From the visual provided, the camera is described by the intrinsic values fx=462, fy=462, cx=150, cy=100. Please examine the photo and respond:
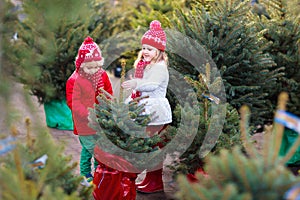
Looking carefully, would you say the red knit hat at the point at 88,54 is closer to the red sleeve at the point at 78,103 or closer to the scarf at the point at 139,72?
the red sleeve at the point at 78,103

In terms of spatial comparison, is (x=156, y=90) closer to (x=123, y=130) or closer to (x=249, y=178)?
(x=123, y=130)

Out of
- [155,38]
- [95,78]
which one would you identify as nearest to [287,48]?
[155,38]

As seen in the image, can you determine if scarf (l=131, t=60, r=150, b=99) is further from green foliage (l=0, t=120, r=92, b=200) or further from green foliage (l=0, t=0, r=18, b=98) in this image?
green foliage (l=0, t=0, r=18, b=98)

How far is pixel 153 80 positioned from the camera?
198 inches

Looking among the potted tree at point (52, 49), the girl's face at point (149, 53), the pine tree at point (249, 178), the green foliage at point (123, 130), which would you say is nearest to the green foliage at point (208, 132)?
the green foliage at point (123, 130)

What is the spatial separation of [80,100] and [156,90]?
0.85 meters

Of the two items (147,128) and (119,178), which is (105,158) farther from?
(147,128)

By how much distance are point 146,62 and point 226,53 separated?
1.10 metres

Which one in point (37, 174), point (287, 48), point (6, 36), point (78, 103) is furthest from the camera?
point (287, 48)

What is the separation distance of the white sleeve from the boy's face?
1.74 ft

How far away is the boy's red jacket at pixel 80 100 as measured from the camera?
507cm

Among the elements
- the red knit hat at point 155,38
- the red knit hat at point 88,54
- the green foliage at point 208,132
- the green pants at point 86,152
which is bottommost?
the green pants at point 86,152

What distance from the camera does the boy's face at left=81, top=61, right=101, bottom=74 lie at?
17.1 ft

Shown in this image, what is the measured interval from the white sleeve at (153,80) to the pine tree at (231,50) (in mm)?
740
